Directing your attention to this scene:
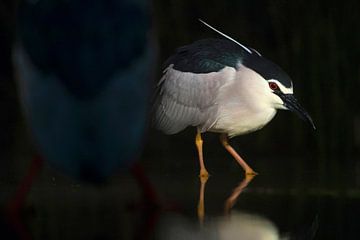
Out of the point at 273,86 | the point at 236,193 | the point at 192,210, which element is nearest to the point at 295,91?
the point at 273,86

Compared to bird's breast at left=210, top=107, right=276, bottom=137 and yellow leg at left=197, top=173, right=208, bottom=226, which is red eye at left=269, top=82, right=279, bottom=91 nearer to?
bird's breast at left=210, top=107, right=276, bottom=137

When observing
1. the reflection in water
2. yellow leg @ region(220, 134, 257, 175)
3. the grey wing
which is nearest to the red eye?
the grey wing

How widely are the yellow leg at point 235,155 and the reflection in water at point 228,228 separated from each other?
2.49 metres

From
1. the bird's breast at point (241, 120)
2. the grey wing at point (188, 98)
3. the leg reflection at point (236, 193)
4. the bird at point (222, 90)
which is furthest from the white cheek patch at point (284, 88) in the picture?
the leg reflection at point (236, 193)

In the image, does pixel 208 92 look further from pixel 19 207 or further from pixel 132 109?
pixel 132 109

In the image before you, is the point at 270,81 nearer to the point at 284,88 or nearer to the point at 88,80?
the point at 284,88

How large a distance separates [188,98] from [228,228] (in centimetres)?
389

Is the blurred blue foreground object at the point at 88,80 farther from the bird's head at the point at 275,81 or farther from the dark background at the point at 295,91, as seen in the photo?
the bird's head at the point at 275,81

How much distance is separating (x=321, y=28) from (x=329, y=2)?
228 millimetres

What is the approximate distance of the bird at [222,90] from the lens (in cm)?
961

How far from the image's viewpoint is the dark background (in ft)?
29.8

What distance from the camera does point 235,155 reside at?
375 inches

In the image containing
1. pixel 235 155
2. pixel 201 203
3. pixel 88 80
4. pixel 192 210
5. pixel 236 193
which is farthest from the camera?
pixel 235 155

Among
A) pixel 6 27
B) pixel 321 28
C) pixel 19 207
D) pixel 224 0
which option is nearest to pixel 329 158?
pixel 321 28
